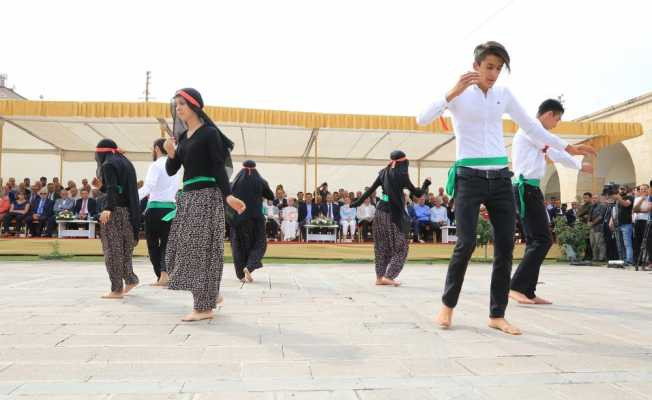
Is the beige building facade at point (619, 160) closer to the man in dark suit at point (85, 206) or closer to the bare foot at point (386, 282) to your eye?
the bare foot at point (386, 282)

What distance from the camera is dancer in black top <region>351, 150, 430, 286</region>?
6.66m

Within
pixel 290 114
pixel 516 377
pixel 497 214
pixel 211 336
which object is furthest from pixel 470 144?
pixel 290 114

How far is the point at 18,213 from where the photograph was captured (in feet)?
42.6

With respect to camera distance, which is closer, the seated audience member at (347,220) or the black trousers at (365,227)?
the seated audience member at (347,220)

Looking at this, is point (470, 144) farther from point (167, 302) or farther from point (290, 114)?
point (290, 114)

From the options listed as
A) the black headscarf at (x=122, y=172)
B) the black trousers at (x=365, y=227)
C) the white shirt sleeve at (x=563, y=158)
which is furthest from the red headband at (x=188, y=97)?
the black trousers at (x=365, y=227)

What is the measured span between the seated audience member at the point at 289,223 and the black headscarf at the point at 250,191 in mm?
6412

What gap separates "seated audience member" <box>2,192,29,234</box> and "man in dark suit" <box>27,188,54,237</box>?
0.13 meters

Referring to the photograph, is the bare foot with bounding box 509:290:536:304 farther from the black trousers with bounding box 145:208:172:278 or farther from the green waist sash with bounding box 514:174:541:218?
the black trousers with bounding box 145:208:172:278

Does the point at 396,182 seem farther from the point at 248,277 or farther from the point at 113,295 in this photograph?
the point at 113,295

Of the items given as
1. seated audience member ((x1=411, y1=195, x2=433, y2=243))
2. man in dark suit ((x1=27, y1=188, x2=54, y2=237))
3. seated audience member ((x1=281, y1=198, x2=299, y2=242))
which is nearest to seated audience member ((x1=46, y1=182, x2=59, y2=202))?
man in dark suit ((x1=27, y1=188, x2=54, y2=237))

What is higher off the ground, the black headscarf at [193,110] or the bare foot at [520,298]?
the black headscarf at [193,110]

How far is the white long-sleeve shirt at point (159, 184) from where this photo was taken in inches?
243

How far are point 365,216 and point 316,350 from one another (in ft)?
38.0
